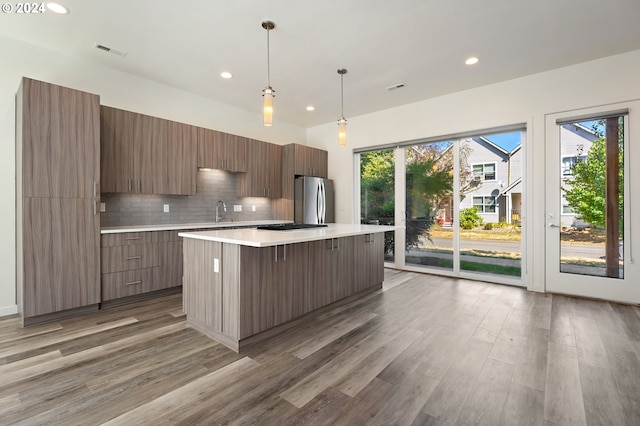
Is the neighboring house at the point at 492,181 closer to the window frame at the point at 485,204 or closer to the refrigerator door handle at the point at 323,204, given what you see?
the window frame at the point at 485,204

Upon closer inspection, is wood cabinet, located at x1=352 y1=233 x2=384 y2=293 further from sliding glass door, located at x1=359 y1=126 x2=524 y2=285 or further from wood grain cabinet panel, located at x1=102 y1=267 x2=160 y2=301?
wood grain cabinet panel, located at x1=102 y1=267 x2=160 y2=301

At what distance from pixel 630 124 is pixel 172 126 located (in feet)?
18.7

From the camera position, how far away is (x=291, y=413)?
1.61 metres

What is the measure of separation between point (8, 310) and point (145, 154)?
2.17 meters

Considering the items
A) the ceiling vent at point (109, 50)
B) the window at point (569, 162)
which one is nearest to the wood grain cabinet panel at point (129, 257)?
the ceiling vent at point (109, 50)

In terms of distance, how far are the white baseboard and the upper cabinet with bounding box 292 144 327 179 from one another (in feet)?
13.4

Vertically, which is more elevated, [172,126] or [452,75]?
[452,75]

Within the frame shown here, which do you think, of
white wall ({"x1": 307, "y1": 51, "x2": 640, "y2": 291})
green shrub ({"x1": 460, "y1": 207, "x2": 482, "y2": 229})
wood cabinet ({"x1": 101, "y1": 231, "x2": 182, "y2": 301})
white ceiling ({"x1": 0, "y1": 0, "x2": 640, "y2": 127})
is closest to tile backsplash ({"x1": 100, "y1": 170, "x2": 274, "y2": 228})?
wood cabinet ({"x1": 101, "y1": 231, "x2": 182, "y2": 301})

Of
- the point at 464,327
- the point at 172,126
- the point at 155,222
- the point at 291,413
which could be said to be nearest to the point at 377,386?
the point at 291,413

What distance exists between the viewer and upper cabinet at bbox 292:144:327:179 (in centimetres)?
551

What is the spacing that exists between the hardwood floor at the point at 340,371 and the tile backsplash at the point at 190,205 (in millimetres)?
1373

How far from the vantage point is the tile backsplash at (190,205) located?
12.7 feet

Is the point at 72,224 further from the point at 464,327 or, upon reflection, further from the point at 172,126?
the point at 464,327

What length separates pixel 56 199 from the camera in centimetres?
289
